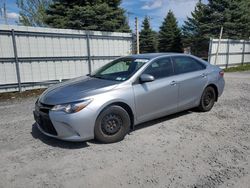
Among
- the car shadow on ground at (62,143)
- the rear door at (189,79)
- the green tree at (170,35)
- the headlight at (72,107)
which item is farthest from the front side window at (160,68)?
the green tree at (170,35)

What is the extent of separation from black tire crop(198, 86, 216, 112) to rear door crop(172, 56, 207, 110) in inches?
7.6

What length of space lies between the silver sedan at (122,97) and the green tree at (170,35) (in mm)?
28782

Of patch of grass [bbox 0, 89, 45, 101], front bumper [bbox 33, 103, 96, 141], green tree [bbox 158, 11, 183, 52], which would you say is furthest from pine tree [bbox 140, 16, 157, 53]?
front bumper [bbox 33, 103, 96, 141]

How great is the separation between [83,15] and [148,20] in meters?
24.0

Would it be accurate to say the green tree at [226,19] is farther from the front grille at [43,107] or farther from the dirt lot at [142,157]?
the front grille at [43,107]

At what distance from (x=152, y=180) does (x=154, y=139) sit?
1249 millimetres

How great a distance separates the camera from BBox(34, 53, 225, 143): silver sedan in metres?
3.51

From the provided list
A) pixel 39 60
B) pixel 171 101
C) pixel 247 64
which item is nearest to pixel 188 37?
pixel 247 64

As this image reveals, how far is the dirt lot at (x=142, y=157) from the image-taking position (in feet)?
9.19

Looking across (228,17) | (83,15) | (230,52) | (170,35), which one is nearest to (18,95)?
(83,15)

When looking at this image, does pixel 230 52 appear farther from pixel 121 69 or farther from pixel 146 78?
pixel 146 78

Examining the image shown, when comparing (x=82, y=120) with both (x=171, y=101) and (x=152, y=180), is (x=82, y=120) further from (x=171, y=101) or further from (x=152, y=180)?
(x=171, y=101)

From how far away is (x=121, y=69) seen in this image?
4746 millimetres

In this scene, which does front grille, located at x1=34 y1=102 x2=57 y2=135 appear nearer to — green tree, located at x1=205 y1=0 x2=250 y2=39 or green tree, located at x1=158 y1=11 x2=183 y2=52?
green tree, located at x1=205 y1=0 x2=250 y2=39
